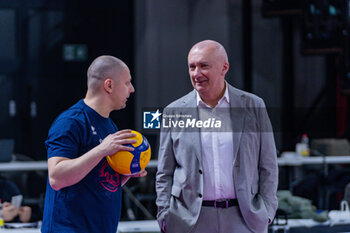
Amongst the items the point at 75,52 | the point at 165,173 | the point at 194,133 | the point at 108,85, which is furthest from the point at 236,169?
the point at 75,52

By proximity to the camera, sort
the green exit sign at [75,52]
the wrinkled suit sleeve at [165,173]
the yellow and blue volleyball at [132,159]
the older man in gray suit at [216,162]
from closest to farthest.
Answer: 1. the yellow and blue volleyball at [132,159]
2. the older man in gray suit at [216,162]
3. the wrinkled suit sleeve at [165,173]
4. the green exit sign at [75,52]

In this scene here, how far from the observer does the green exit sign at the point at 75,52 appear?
353 inches

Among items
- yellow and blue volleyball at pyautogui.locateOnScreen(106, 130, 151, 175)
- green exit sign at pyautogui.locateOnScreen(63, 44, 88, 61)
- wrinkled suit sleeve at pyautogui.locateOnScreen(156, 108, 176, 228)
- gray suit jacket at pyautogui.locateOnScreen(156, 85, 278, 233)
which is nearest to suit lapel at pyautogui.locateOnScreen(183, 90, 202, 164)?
gray suit jacket at pyautogui.locateOnScreen(156, 85, 278, 233)

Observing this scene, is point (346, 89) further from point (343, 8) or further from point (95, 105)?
point (95, 105)

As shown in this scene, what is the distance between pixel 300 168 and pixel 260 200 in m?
4.96

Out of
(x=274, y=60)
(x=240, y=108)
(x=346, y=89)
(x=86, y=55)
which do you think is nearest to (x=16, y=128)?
(x=86, y=55)

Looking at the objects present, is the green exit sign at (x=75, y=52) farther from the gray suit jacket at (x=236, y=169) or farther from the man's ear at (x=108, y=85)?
the man's ear at (x=108, y=85)

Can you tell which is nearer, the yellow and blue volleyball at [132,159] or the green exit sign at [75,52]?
the yellow and blue volleyball at [132,159]

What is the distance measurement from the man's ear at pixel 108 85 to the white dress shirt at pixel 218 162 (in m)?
0.52

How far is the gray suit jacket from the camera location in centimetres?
261

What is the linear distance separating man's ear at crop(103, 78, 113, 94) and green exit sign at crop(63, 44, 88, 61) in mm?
6795

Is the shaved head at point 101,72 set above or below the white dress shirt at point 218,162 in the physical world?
above

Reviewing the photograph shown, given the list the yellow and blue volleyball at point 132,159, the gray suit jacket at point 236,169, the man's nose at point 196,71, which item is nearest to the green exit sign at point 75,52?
the gray suit jacket at point 236,169

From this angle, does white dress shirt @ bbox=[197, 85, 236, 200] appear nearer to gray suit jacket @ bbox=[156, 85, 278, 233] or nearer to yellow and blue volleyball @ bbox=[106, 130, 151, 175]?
gray suit jacket @ bbox=[156, 85, 278, 233]
